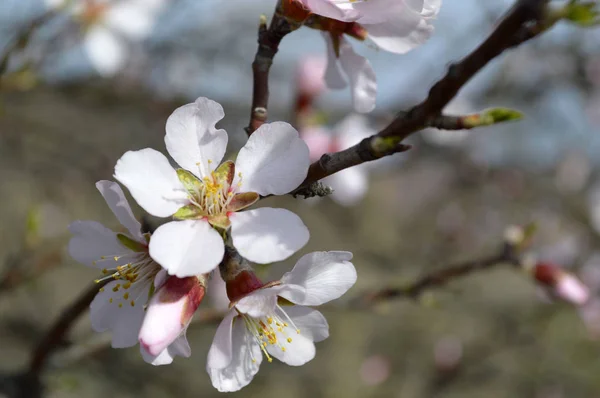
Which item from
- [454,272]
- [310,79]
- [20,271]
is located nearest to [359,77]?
[454,272]

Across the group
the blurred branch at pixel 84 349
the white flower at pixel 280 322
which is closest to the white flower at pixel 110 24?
the blurred branch at pixel 84 349

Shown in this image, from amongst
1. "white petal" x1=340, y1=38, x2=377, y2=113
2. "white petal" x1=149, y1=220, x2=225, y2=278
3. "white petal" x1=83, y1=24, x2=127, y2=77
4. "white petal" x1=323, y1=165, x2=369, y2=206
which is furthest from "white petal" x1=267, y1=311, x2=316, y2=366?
"white petal" x1=83, y1=24, x2=127, y2=77

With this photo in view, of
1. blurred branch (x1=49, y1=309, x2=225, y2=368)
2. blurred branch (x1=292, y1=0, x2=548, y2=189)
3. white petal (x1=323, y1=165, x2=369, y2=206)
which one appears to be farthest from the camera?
white petal (x1=323, y1=165, x2=369, y2=206)

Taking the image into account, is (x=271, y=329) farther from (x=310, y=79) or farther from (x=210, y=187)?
(x=310, y=79)

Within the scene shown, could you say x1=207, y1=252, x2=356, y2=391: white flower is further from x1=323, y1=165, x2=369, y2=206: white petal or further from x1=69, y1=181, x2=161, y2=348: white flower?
x1=323, y1=165, x2=369, y2=206: white petal

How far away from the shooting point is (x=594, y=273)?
7.97 ft

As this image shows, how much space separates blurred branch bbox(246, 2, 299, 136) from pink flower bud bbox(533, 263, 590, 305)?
912mm

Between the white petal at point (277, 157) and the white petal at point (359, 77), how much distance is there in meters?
0.19

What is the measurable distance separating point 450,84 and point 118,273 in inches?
18.2

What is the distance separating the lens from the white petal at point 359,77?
0.78 metres

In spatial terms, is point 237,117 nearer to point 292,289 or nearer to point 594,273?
point 594,273

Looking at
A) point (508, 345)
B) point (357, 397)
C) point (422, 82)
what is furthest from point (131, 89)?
point (508, 345)

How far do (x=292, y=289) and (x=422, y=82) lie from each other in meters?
3.18

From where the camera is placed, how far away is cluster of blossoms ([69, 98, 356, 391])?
1.90 feet
